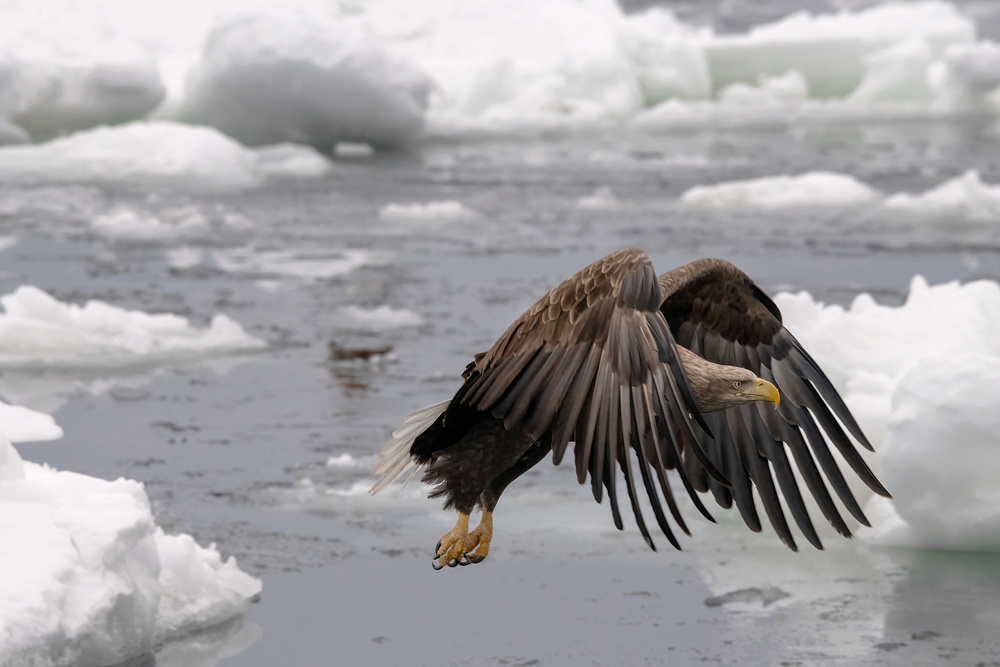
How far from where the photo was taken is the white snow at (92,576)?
479 cm

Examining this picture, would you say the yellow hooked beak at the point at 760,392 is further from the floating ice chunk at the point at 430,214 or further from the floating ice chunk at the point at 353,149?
the floating ice chunk at the point at 353,149

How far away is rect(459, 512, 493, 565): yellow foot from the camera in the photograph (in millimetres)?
3633

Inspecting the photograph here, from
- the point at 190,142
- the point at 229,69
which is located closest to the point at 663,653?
the point at 190,142

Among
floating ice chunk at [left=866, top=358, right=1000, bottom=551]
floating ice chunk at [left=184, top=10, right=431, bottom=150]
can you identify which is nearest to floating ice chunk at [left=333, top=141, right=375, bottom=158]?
Result: floating ice chunk at [left=184, top=10, right=431, bottom=150]

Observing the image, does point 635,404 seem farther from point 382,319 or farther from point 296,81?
point 296,81

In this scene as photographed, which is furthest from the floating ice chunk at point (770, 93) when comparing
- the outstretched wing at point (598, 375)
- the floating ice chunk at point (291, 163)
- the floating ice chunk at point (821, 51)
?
the outstretched wing at point (598, 375)

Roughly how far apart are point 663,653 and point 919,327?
3178 mm

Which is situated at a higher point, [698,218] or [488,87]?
[488,87]

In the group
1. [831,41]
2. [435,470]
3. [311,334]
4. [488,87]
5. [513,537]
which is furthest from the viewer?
[831,41]

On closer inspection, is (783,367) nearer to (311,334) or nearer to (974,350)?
(974,350)

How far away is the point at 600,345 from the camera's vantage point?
3527 millimetres

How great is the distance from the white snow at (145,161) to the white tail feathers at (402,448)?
1470 cm

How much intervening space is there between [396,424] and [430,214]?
7.97 metres

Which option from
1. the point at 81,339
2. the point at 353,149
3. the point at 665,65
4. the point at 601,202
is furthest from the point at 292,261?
the point at 665,65
